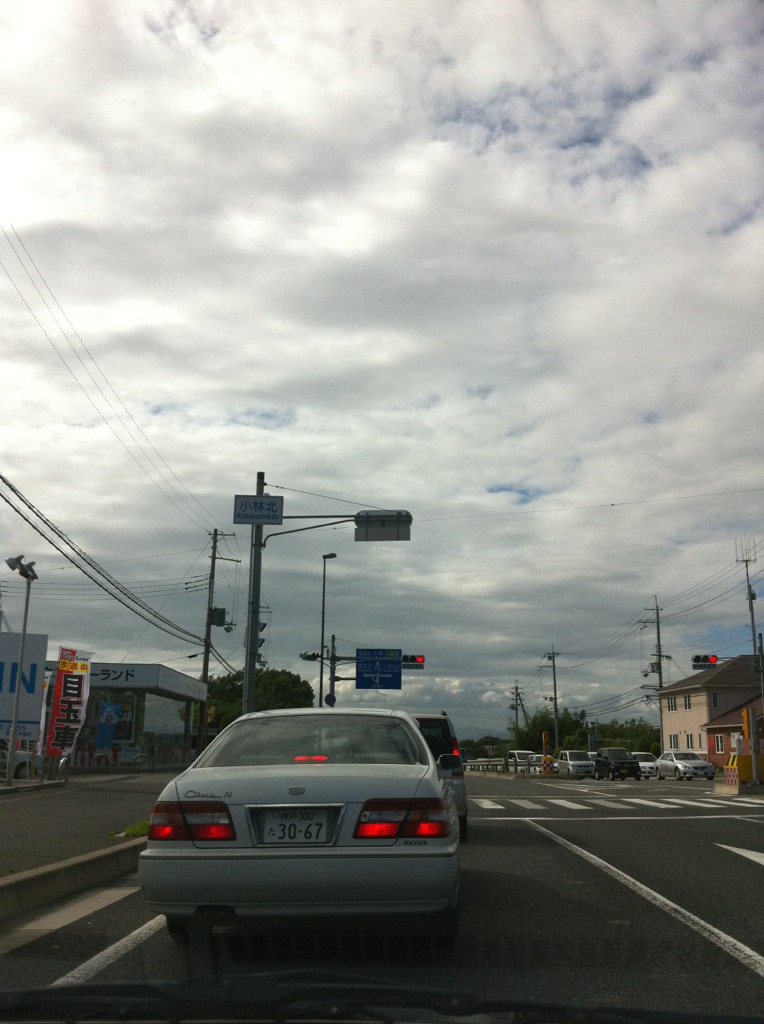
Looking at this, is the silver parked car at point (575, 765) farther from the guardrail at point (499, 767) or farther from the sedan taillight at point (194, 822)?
the sedan taillight at point (194, 822)

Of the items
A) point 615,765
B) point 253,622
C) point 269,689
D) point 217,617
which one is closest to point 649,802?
point 253,622

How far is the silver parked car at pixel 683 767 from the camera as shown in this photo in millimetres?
50062

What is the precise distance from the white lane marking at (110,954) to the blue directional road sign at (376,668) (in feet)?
126

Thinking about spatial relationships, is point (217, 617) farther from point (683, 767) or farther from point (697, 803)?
point (697, 803)

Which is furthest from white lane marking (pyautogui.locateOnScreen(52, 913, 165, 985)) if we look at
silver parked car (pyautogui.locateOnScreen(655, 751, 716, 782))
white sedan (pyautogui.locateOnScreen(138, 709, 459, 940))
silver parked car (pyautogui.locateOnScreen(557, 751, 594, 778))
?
silver parked car (pyautogui.locateOnScreen(557, 751, 594, 778))

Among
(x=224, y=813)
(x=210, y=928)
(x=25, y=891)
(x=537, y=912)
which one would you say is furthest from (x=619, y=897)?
(x=25, y=891)

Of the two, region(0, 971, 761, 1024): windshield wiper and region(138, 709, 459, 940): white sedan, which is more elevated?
region(138, 709, 459, 940): white sedan

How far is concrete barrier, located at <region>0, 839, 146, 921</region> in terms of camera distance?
7180 mm

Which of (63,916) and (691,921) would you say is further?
(63,916)

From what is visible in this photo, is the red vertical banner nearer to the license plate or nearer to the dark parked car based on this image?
the license plate

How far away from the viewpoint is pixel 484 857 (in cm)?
1081

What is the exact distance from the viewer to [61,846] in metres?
10.3

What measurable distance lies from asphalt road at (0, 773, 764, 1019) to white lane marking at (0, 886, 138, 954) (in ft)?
0.05

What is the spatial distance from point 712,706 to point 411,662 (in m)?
39.5
